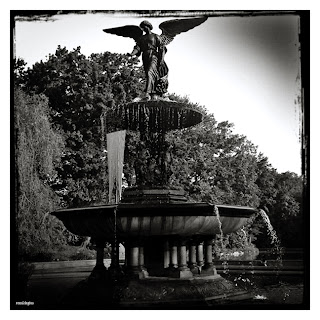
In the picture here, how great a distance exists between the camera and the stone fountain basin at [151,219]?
5.34 m

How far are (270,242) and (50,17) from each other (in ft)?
14.9

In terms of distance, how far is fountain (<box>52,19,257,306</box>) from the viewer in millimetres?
5375

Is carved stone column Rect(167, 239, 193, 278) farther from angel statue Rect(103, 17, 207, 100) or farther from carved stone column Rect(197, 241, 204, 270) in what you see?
angel statue Rect(103, 17, 207, 100)

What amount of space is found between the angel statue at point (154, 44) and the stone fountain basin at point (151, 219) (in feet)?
4.78

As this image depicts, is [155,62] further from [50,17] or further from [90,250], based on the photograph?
[90,250]

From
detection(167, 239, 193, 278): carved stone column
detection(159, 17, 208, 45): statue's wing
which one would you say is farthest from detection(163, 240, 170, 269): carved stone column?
detection(159, 17, 208, 45): statue's wing

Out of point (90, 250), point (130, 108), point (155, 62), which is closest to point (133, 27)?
point (155, 62)

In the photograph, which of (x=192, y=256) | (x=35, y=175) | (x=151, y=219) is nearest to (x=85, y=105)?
(x=35, y=175)

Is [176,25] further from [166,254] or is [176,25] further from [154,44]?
[166,254]

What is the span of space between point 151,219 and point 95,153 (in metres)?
3.57

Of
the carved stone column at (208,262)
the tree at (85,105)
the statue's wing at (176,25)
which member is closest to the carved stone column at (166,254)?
the carved stone column at (208,262)

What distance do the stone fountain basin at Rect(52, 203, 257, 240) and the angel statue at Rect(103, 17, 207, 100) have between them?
1458 mm

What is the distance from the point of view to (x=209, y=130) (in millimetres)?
10367
